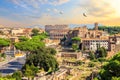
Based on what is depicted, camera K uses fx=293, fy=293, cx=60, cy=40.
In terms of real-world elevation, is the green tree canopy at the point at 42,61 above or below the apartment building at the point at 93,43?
below

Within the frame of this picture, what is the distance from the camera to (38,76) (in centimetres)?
2808

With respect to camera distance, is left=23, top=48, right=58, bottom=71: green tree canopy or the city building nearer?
left=23, top=48, right=58, bottom=71: green tree canopy

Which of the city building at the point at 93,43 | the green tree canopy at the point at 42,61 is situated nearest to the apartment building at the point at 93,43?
the city building at the point at 93,43

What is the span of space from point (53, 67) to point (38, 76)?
242cm

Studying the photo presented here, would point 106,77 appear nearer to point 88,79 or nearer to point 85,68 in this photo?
point 88,79

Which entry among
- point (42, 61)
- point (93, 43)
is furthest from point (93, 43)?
point (42, 61)

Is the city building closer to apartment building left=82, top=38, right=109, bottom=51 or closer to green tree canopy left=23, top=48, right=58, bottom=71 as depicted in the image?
apartment building left=82, top=38, right=109, bottom=51

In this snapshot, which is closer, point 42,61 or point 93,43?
point 42,61

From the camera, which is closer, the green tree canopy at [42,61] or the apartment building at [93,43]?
the green tree canopy at [42,61]

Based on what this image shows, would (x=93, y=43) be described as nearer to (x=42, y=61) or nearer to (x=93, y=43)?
(x=93, y=43)

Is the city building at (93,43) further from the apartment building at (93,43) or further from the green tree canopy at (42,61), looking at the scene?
the green tree canopy at (42,61)

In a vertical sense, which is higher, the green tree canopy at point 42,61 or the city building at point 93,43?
the city building at point 93,43

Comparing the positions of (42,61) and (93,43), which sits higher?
(93,43)

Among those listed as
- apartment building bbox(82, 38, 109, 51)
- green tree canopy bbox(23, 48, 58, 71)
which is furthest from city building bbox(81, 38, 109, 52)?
green tree canopy bbox(23, 48, 58, 71)
